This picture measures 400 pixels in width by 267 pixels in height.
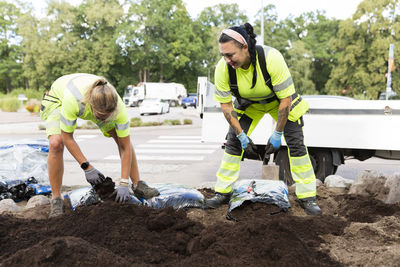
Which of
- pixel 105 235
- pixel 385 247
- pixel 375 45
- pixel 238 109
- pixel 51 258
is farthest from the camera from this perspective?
pixel 375 45

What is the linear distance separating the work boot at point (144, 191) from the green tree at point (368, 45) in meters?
32.6

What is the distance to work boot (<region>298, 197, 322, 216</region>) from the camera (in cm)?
397

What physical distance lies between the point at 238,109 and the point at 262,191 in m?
0.95

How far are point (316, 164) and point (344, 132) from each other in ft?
2.04

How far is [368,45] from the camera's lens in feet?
115

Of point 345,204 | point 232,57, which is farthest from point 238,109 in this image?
point 345,204

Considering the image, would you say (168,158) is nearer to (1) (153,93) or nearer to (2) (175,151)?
(2) (175,151)

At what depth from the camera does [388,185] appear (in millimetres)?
4617

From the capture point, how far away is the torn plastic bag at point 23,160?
5.25 metres

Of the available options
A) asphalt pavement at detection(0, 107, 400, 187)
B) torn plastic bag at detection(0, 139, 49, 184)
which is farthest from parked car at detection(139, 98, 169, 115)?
torn plastic bag at detection(0, 139, 49, 184)

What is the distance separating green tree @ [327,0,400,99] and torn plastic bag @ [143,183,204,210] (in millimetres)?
32397

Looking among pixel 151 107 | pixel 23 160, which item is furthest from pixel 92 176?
pixel 151 107

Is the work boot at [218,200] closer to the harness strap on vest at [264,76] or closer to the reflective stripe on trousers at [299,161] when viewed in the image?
the reflective stripe on trousers at [299,161]

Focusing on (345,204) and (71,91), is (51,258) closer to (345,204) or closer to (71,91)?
(71,91)
